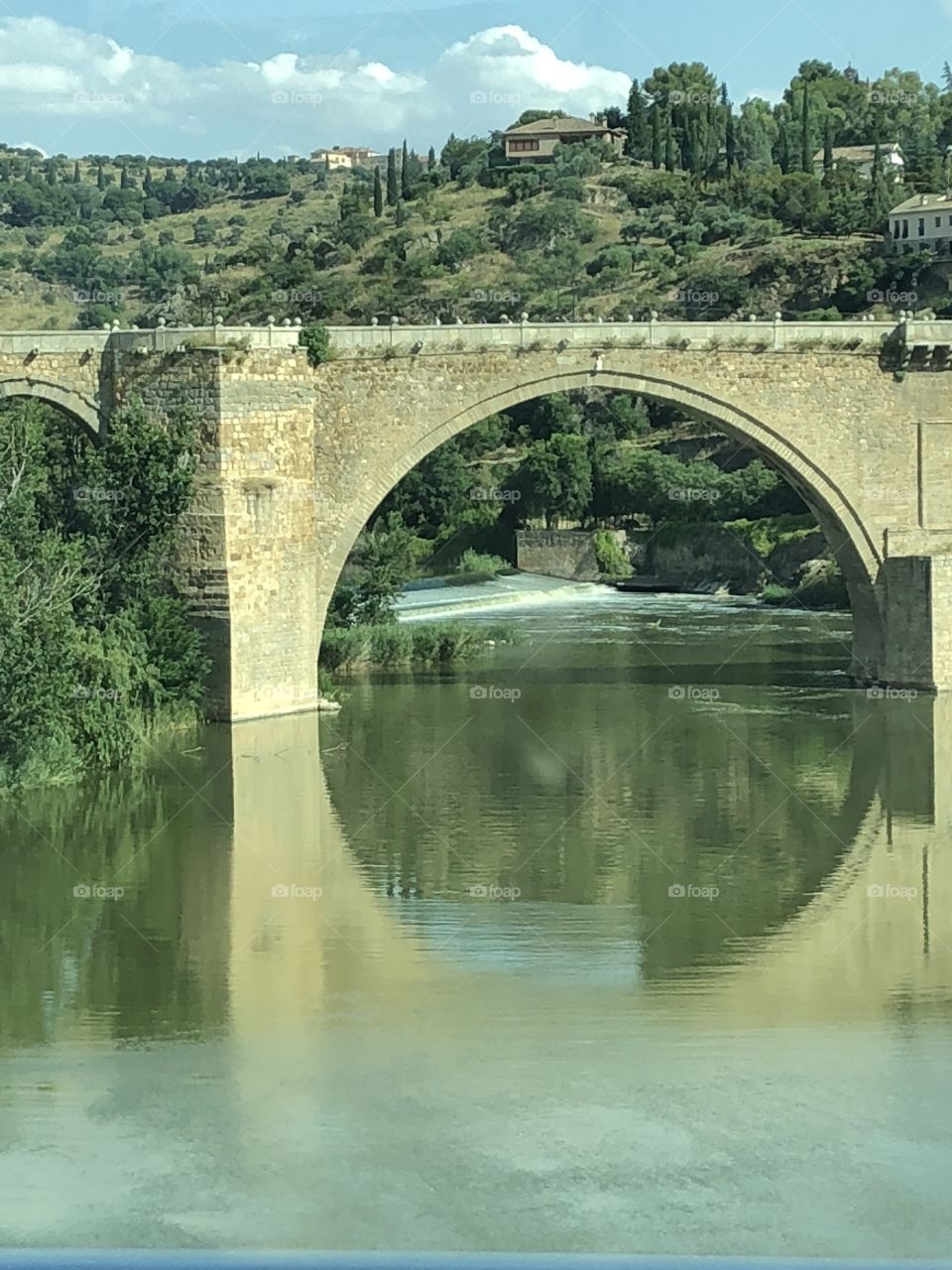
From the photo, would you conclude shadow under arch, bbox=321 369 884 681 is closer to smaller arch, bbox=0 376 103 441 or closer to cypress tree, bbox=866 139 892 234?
smaller arch, bbox=0 376 103 441

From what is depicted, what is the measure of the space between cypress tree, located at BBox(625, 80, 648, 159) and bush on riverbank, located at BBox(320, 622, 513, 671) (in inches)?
1301

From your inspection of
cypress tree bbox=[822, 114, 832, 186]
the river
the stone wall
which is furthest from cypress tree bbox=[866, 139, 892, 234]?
the river

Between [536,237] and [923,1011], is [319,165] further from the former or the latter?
[923,1011]

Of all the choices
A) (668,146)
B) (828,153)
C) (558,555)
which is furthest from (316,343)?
(668,146)

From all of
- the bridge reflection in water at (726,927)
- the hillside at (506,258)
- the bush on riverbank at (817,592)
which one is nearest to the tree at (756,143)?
the hillside at (506,258)

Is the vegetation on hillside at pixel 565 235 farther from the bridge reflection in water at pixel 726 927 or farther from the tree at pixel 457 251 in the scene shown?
the bridge reflection in water at pixel 726 927

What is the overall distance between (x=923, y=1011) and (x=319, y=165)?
72680mm

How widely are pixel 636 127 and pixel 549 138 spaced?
3.31m

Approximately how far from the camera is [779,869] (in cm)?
1471

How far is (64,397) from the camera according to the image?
65.3 feet

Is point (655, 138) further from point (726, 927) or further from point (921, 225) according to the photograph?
point (726, 927)

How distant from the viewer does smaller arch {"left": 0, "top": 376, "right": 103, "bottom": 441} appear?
19.9m

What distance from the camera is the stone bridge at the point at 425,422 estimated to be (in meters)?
19.5

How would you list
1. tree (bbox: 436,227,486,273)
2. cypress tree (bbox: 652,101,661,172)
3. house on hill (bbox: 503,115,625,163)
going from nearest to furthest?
tree (bbox: 436,227,486,273) < cypress tree (bbox: 652,101,661,172) < house on hill (bbox: 503,115,625,163)
